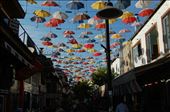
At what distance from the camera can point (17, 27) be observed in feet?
66.7

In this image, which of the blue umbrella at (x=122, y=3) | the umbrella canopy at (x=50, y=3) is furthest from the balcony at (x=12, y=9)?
the blue umbrella at (x=122, y=3)

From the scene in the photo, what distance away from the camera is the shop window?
25.4 m

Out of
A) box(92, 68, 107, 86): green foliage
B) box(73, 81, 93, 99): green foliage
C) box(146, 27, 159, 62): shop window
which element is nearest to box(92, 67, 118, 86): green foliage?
box(92, 68, 107, 86): green foliage

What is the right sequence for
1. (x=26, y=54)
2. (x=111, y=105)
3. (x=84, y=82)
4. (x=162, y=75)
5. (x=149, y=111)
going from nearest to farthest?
(x=26, y=54) → (x=162, y=75) → (x=111, y=105) → (x=149, y=111) → (x=84, y=82)

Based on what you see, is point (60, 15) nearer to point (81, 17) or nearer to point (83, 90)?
point (81, 17)

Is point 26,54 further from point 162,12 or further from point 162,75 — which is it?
point 162,12

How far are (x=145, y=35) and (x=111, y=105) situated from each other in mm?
8612

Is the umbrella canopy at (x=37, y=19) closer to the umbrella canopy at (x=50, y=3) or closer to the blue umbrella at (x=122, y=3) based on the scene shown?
the umbrella canopy at (x=50, y=3)

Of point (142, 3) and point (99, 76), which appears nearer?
point (142, 3)

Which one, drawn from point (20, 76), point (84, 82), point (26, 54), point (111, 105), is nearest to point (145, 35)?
point (111, 105)

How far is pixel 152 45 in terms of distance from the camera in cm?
2625

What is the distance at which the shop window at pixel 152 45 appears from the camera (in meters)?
25.4

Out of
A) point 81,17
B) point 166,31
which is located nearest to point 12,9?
point 81,17

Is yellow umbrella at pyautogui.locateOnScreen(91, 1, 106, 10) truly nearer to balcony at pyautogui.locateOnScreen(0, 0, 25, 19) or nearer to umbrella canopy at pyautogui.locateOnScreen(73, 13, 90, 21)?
umbrella canopy at pyautogui.locateOnScreen(73, 13, 90, 21)
